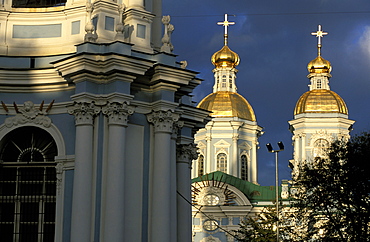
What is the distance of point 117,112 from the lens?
24.7m

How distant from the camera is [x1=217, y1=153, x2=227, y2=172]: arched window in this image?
75.4 metres

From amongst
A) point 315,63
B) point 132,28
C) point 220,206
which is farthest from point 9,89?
point 315,63

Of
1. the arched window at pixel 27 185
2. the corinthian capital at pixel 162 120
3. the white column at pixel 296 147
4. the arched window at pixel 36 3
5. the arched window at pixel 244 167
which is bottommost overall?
the arched window at pixel 27 185

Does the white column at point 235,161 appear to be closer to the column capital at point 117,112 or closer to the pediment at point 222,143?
the pediment at point 222,143

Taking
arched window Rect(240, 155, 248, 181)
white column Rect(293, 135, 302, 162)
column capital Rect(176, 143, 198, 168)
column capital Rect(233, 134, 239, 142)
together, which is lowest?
column capital Rect(176, 143, 198, 168)

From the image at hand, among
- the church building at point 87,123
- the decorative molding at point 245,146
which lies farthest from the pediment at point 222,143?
the church building at point 87,123

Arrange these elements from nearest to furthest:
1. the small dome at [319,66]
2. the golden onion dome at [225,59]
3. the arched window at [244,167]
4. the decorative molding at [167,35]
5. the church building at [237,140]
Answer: the decorative molding at [167,35], the church building at [237,140], the arched window at [244,167], the small dome at [319,66], the golden onion dome at [225,59]

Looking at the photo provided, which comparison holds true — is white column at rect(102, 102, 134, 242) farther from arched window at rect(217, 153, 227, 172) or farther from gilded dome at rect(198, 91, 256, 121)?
arched window at rect(217, 153, 227, 172)

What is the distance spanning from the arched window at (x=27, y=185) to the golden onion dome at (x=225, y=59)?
2122 inches

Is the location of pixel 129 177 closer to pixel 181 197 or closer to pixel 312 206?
pixel 181 197

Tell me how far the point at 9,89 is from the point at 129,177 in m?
4.23

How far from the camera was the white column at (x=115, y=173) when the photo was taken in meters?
24.0

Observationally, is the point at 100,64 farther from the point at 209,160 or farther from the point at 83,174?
the point at 209,160

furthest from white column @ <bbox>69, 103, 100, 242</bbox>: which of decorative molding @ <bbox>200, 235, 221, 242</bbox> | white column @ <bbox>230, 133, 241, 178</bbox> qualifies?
white column @ <bbox>230, 133, 241, 178</bbox>
